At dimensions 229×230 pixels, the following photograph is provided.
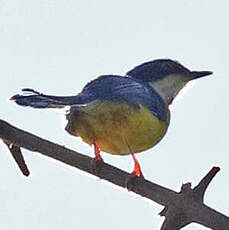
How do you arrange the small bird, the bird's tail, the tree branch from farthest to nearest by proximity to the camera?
the small bird, the bird's tail, the tree branch

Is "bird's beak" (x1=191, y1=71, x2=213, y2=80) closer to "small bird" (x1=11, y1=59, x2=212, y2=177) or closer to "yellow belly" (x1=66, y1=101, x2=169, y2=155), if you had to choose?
"small bird" (x1=11, y1=59, x2=212, y2=177)

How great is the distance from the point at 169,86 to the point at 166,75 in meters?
0.11

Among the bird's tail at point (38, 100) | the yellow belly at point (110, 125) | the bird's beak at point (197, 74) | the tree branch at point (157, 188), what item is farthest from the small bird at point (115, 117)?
the tree branch at point (157, 188)

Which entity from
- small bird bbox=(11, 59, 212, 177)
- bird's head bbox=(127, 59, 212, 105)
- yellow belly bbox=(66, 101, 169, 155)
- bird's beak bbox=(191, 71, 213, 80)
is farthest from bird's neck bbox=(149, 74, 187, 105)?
yellow belly bbox=(66, 101, 169, 155)

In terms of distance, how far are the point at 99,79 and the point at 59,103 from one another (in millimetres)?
1185

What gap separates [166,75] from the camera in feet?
16.5

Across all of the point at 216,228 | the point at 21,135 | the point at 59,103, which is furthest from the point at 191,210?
the point at 59,103

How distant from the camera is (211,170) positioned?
162cm

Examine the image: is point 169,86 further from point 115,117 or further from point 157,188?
point 157,188

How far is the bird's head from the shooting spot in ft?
16.2

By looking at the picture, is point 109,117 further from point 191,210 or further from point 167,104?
point 191,210

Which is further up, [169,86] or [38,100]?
[38,100]

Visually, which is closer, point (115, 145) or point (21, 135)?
point (21, 135)

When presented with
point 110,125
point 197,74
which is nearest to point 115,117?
point 110,125
